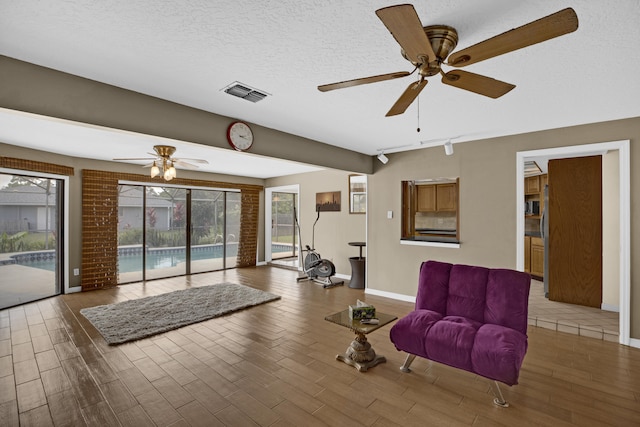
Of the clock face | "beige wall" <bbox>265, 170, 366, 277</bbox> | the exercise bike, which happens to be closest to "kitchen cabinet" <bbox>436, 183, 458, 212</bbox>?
"beige wall" <bbox>265, 170, 366, 277</bbox>

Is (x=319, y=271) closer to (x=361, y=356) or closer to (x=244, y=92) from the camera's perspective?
(x=361, y=356)

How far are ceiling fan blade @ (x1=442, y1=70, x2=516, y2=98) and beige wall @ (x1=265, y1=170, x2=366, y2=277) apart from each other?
4289 mm

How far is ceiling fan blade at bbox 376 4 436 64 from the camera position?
110 cm

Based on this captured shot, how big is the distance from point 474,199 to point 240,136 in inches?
127

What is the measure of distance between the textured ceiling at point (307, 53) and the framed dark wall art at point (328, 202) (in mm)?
3391

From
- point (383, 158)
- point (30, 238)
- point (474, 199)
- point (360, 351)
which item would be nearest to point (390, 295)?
point (474, 199)

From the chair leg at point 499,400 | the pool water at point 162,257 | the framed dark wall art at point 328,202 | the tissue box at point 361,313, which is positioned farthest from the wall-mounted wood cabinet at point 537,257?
the pool water at point 162,257

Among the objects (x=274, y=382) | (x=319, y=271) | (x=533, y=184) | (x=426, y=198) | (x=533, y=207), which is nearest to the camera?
(x=274, y=382)

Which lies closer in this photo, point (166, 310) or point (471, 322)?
point (471, 322)

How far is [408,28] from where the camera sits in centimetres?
123

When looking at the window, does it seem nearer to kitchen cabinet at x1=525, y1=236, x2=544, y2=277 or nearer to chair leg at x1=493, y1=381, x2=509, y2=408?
kitchen cabinet at x1=525, y1=236, x2=544, y2=277

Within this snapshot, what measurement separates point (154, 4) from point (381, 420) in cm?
274

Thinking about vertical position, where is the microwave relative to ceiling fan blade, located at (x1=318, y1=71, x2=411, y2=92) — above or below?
below

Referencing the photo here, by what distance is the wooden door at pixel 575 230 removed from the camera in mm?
4098
